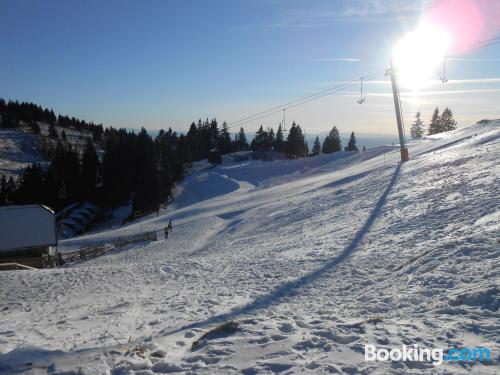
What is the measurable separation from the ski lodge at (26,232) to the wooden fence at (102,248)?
Answer: 3.35m

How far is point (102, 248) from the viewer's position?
1170 inches

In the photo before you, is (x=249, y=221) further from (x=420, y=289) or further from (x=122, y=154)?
(x=122, y=154)

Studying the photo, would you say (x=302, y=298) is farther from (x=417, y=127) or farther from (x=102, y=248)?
(x=417, y=127)

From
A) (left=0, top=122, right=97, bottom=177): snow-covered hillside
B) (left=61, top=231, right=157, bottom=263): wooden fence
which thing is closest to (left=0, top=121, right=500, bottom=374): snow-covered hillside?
(left=61, top=231, right=157, bottom=263): wooden fence

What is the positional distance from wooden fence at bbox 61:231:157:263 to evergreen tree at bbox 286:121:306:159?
66782 mm

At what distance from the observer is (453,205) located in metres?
14.9

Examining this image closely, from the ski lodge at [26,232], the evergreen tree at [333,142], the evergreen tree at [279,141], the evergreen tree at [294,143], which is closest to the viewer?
the ski lodge at [26,232]

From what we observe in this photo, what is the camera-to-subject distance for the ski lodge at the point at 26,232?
30969mm

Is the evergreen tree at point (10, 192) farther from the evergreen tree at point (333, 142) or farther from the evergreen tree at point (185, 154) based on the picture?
the evergreen tree at point (333, 142)

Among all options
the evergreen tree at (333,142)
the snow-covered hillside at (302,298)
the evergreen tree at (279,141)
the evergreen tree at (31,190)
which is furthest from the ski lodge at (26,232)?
the evergreen tree at (333,142)

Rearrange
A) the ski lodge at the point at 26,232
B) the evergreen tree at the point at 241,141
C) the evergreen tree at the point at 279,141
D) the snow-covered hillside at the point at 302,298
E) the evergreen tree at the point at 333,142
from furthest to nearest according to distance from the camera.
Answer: the evergreen tree at the point at 241,141 < the evergreen tree at the point at 333,142 < the evergreen tree at the point at 279,141 < the ski lodge at the point at 26,232 < the snow-covered hillside at the point at 302,298

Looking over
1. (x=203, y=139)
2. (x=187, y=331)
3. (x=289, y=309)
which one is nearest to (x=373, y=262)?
(x=289, y=309)

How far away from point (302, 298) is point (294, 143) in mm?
86797

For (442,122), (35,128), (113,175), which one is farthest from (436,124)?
(35,128)
